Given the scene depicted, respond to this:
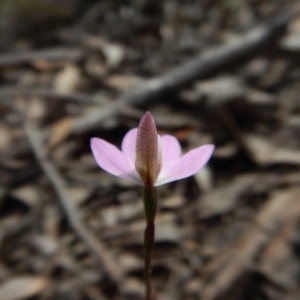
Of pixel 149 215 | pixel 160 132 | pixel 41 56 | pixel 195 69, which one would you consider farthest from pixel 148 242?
pixel 41 56

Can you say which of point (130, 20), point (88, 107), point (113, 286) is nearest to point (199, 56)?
point (88, 107)

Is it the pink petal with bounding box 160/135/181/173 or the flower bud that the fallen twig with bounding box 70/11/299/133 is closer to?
the pink petal with bounding box 160/135/181/173

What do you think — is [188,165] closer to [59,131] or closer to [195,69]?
[59,131]

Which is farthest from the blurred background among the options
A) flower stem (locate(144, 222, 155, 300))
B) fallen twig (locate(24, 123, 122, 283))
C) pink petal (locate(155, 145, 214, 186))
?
pink petal (locate(155, 145, 214, 186))

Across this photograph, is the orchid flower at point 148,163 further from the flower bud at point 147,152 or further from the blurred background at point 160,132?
the blurred background at point 160,132

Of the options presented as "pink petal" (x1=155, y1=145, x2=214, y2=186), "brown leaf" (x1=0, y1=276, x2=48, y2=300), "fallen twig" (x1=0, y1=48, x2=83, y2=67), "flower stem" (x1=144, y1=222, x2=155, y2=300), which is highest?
"pink petal" (x1=155, y1=145, x2=214, y2=186)

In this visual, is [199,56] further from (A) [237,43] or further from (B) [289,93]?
(B) [289,93]
